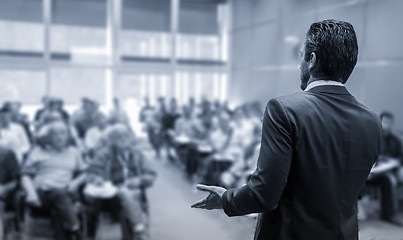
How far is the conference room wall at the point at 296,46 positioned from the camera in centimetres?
487

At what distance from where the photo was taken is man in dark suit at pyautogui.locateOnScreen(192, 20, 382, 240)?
1053 mm

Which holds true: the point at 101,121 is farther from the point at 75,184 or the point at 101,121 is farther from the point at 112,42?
the point at 112,42

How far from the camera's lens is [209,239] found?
13.7 feet

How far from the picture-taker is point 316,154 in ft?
3.54

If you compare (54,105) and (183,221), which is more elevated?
(54,105)

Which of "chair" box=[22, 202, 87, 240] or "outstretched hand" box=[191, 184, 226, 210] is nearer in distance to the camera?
"outstretched hand" box=[191, 184, 226, 210]

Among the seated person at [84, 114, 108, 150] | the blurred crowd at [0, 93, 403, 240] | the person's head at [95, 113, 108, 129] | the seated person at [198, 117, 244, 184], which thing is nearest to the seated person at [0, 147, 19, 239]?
the blurred crowd at [0, 93, 403, 240]

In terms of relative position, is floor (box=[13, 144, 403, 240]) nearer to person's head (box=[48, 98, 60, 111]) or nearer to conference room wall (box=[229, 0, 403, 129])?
conference room wall (box=[229, 0, 403, 129])

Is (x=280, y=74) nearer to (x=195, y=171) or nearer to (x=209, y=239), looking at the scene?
(x=195, y=171)

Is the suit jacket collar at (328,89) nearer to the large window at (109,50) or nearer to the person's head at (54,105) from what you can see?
the person's head at (54,105)

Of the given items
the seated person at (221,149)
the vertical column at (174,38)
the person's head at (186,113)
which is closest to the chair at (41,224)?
the seated person at (221,149)

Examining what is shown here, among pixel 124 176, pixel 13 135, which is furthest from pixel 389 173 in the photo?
pixel 13 135

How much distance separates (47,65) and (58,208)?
26.1 feet

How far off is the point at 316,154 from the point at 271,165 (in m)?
0.13
